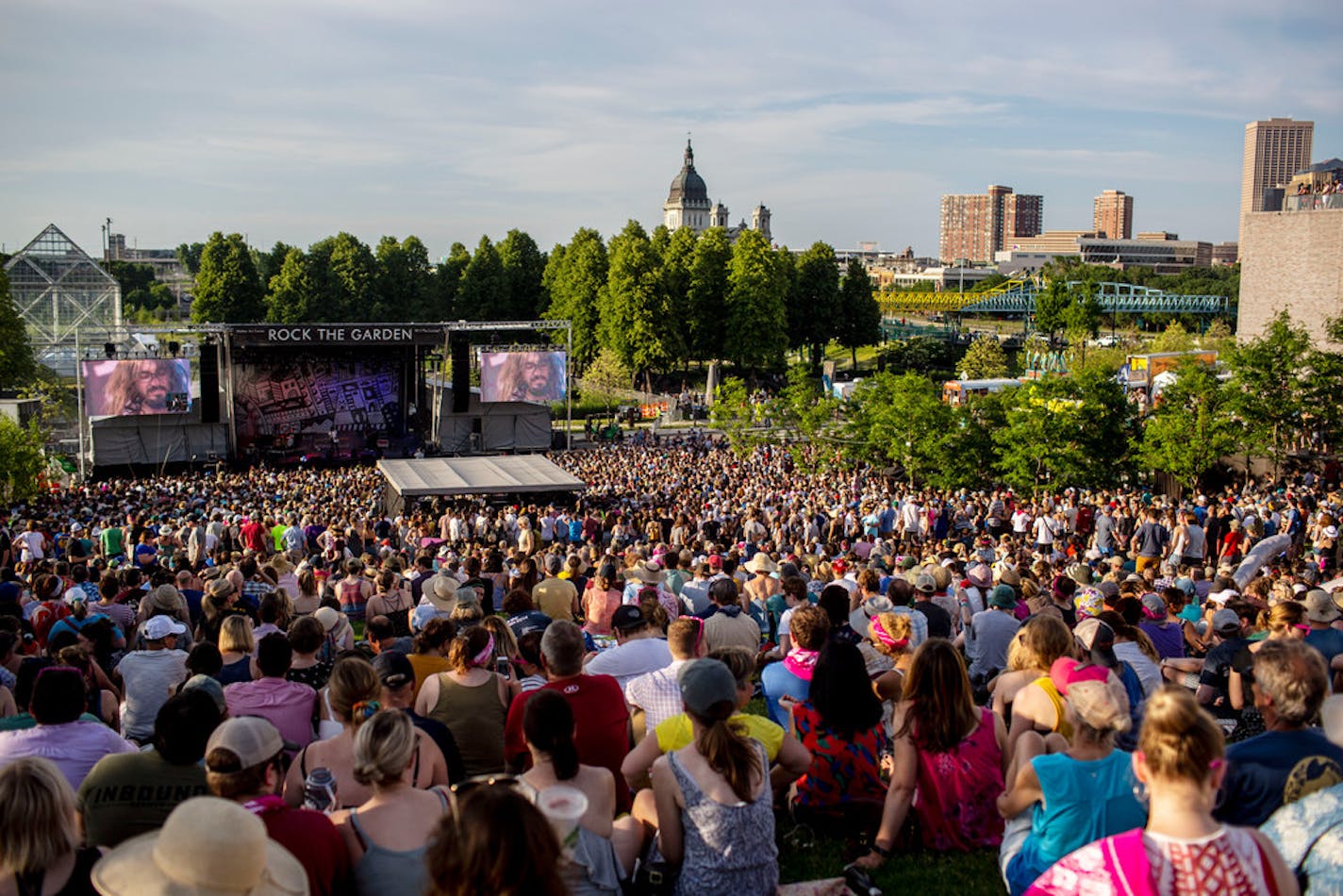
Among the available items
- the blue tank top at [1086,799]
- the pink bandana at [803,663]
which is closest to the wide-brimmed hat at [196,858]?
the blue tank top at [1086,799]

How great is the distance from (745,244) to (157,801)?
180 ft

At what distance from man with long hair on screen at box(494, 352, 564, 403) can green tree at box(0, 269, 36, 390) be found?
23026 mm

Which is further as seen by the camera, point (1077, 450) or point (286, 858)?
point (1077, 450)

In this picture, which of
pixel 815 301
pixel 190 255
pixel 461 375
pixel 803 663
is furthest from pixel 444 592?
pixel 190 255

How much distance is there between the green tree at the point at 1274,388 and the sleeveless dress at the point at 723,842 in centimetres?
2322

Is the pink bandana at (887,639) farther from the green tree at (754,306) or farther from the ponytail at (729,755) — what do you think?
the green tree at (754,306)

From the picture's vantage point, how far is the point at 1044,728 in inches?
177

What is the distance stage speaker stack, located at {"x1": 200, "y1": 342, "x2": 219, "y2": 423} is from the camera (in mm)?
35531

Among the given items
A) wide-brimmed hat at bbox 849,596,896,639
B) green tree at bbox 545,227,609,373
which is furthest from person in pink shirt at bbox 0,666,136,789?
green tree at bbox 545,227,609,373

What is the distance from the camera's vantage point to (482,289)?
65312 millimetres

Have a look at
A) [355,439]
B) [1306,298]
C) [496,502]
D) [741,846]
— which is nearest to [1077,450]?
[496,502]

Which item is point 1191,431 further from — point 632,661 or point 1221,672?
point 632,661

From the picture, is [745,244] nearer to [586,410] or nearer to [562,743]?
[586,410]

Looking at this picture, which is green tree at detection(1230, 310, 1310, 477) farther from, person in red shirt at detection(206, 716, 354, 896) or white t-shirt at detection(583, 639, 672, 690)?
person in red shirt at detection(206, 716, 354, 896)
